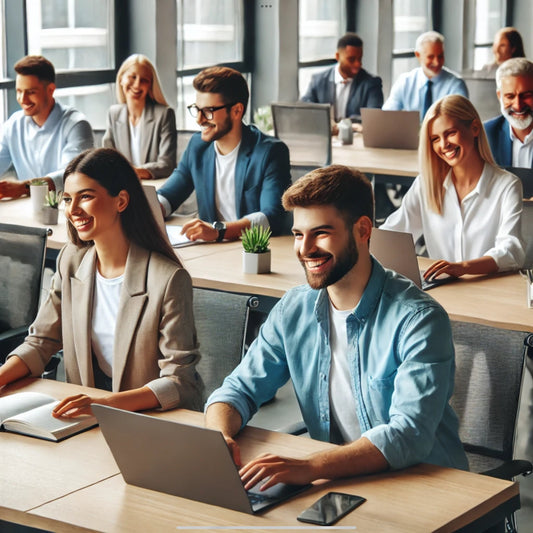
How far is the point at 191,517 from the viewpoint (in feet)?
6.41

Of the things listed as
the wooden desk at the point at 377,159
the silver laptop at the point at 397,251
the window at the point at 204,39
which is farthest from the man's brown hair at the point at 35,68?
the window at the point at 204,39

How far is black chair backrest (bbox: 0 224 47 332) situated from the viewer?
11.8ft

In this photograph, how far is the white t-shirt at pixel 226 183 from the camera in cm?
461

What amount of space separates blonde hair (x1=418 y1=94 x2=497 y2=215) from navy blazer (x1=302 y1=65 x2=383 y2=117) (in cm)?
433

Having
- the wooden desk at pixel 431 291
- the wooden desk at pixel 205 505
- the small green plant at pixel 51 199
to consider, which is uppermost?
the small green plant at pixel 51 199

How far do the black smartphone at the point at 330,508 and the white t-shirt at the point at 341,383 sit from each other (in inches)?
17.4

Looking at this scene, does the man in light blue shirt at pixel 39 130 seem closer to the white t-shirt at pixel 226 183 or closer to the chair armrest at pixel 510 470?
the white t-shirt at pixel 226 183

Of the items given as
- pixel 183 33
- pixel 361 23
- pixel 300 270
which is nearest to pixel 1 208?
pixel 300 270

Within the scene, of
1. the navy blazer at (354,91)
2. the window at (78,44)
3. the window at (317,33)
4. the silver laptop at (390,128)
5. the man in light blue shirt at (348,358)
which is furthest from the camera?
the window at (317,33)

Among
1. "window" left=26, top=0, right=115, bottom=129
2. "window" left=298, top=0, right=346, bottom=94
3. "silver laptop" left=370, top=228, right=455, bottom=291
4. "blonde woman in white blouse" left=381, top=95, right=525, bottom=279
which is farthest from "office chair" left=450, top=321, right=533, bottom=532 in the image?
"window" left=298, top=0, right=346, bottom=94

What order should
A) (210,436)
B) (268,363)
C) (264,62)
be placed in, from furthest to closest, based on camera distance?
(264,62) → (268,363) → (210,436)

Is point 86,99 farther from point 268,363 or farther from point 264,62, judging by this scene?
point 268,363

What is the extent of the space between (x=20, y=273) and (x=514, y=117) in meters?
2.60

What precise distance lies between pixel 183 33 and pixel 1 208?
3821mm
